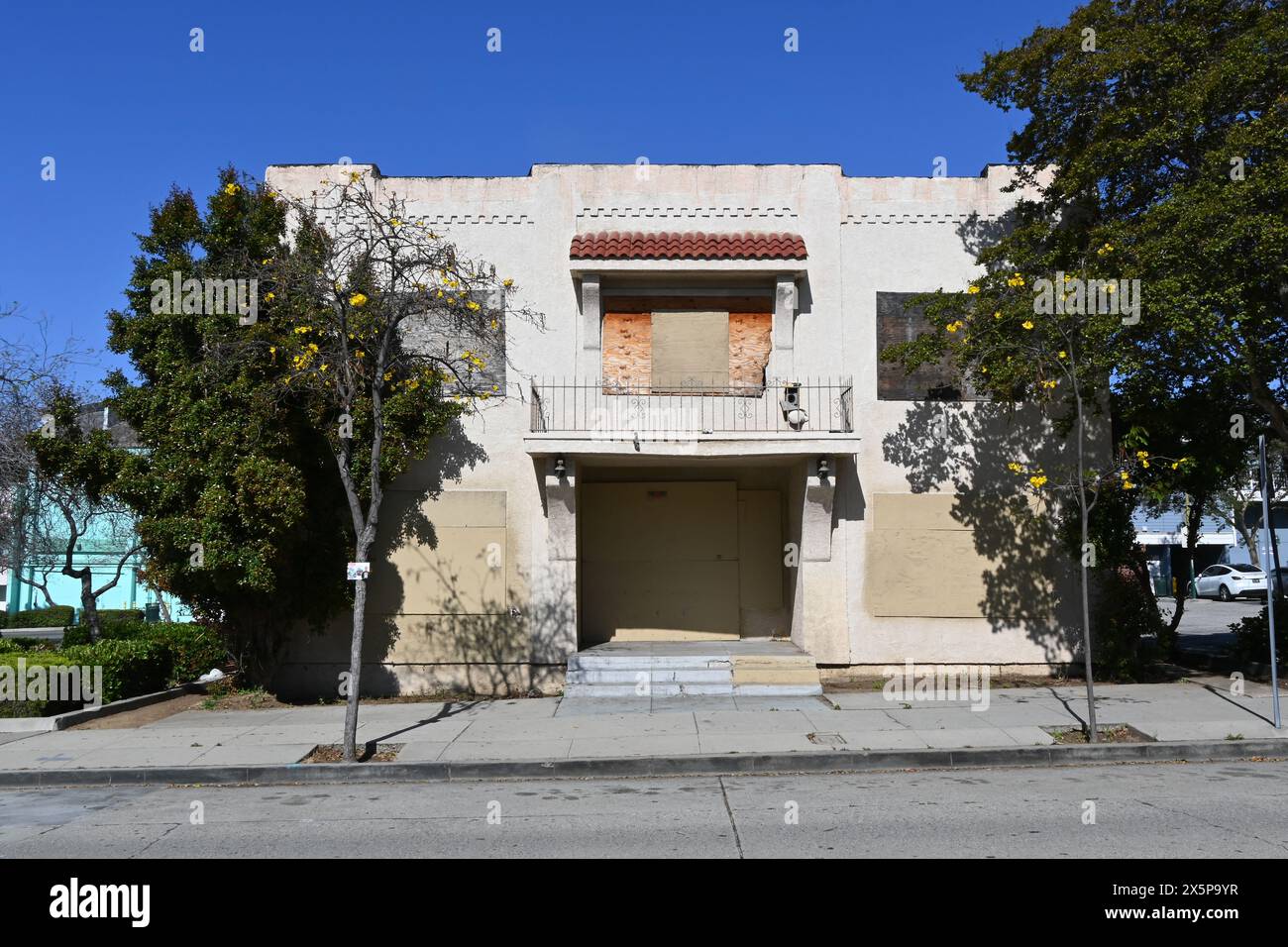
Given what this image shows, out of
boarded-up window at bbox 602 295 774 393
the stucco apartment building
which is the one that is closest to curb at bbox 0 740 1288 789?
the stucco apartment building

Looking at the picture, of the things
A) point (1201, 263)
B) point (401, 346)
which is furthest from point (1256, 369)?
point (401, 346)

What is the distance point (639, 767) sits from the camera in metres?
9.92

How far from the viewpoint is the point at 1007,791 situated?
338 inches

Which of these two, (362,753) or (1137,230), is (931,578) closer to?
(1137,230)

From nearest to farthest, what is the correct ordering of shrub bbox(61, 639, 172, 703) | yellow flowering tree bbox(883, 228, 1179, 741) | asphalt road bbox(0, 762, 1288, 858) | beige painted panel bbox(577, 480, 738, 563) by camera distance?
asphalt road bbox(0, 762, 1288, 858), yellow flowering tree bbox(883, 228, 1179, 741), shrub bbox(61, 639, 172, 703), beige painted panel bbox(577, 480, 738, 563)

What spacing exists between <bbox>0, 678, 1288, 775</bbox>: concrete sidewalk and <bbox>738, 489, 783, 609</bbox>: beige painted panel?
266 cm

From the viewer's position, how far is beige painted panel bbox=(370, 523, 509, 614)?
1429 cm

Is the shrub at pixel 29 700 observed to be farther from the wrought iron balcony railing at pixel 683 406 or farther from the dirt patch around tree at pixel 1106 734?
the dirt patch around tree at pixel 1106 734

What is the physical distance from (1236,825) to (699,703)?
6.95 metres

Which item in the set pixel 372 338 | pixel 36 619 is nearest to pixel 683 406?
pixel 372 338

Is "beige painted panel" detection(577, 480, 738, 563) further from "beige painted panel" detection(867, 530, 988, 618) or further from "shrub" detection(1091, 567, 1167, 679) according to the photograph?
"shrub" detection(1091, 567, 1167, 679)

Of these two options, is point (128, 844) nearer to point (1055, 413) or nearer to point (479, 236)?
point (479, 236)

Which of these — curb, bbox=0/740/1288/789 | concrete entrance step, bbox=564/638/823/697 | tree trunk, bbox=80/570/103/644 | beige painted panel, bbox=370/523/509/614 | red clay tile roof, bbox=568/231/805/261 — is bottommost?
curb, bbox=0/740/1288/789

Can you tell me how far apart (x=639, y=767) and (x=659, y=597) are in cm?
587
